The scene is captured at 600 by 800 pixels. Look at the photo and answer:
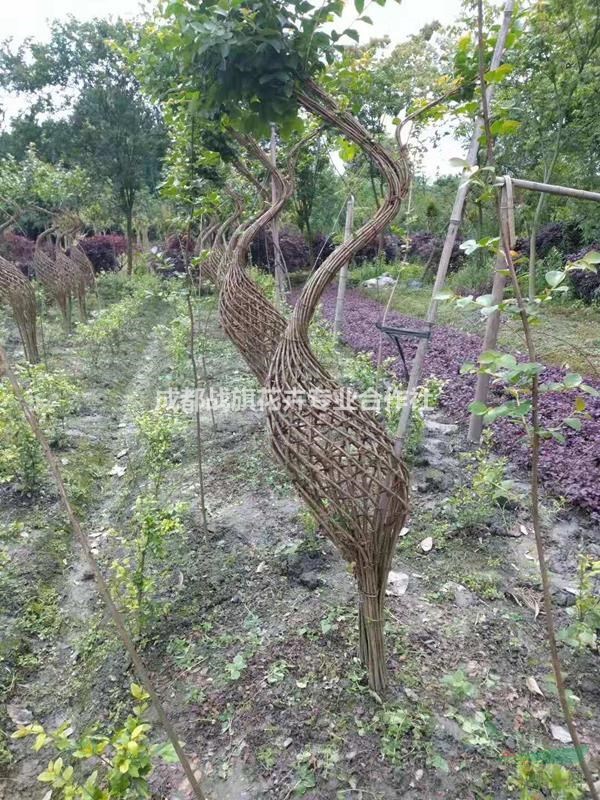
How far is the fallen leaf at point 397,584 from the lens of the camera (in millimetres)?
2369

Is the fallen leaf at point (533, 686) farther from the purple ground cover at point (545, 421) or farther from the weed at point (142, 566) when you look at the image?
the weed at point (142, 566)

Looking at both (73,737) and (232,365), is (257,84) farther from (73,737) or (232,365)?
(232,365)

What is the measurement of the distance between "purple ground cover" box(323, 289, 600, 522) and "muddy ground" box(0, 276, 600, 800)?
173mm

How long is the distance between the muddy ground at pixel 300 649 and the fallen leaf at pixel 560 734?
0.05 ft

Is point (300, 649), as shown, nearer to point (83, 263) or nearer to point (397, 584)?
point (397, 584)

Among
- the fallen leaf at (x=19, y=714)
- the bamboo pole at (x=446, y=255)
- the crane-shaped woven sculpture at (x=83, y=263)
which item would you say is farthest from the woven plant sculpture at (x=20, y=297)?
the bamboo pole at (x=446, y=255)

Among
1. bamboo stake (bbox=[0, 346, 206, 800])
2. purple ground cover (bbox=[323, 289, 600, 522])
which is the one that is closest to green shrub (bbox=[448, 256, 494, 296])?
purple ground cover (bbox=[323, 289, 600, 522])

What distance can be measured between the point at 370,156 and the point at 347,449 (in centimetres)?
102

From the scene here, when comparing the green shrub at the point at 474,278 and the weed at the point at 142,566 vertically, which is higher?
the green shrub at the point at 474,278

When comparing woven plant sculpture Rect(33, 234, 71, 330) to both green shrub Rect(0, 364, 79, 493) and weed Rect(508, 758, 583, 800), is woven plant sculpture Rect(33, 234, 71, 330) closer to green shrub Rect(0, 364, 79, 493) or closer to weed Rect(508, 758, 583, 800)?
green shrub Rect(0, 364, 79, 493)

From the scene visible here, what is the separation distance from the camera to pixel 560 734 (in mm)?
1736

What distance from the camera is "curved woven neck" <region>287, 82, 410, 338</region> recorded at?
5.50ft

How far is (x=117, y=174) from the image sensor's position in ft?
44.2

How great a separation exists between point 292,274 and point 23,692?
1321 cm
